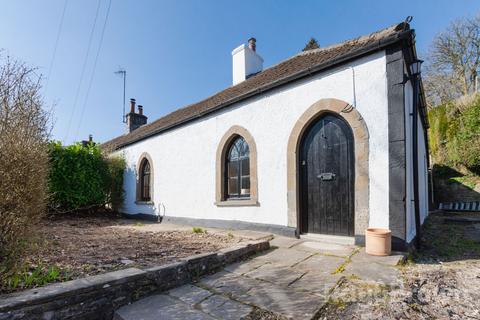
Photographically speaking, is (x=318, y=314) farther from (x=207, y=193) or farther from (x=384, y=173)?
(x=207, y=193)

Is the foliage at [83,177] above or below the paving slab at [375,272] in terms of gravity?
above

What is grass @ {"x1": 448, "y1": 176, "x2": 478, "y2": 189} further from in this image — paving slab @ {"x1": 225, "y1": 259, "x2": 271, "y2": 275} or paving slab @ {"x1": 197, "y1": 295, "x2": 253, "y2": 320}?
paving slab @ {"x1": 197, "y1": 295, "x2": 253, "y2": 320}

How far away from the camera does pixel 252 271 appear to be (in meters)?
3.52

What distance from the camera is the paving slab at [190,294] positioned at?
8.77ft

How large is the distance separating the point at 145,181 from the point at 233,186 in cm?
581

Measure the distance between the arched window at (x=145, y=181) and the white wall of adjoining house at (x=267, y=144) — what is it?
2.53ft

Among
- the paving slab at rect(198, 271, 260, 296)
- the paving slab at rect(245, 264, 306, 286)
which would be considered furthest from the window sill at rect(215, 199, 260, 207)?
the paving slab at rect(198, 271, 260, 296)

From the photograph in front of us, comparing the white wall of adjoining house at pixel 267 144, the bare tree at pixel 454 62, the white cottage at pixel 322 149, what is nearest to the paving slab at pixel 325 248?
the white cottage at pixel 322 149

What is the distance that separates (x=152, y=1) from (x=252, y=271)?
831 cm

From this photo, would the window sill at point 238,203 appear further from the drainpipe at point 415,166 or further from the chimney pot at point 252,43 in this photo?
the chimney pot at point 252,43

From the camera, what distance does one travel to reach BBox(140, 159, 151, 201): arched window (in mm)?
11234

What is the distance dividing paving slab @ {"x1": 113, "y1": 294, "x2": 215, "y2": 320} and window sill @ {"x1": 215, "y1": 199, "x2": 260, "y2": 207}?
12.5 ft

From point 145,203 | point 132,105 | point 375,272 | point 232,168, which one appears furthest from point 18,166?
point 132,105

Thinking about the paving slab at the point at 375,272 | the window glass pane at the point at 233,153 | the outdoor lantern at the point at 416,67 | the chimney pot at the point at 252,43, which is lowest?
the paving slab at the point at 375,272
